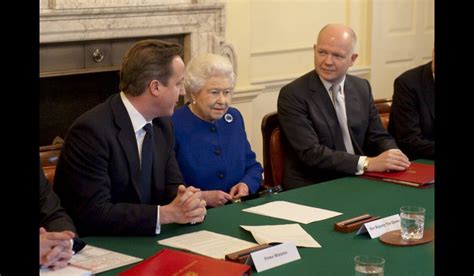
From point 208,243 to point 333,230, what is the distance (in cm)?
48

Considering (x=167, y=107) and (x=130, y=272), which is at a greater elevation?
(x=167, y=107)

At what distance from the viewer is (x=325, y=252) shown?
2.54m

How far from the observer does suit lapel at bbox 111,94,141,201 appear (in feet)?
10.00

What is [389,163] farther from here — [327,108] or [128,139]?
[128,139]

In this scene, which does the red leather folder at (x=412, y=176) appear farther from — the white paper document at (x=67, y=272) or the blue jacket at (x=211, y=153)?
the white paper document at (x=67, y=272)

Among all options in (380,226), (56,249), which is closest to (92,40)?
(380,226)

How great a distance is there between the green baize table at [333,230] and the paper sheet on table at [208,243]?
0.05m

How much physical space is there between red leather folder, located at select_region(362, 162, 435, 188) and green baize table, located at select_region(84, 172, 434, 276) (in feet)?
0.15

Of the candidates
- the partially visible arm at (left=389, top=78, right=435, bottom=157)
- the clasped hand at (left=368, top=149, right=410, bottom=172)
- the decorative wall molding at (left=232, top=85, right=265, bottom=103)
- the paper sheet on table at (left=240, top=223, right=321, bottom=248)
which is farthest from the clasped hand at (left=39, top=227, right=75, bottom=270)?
the decorative wall molding at (left=232, top=85, right=265, bottom=103)

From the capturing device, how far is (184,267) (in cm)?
219
